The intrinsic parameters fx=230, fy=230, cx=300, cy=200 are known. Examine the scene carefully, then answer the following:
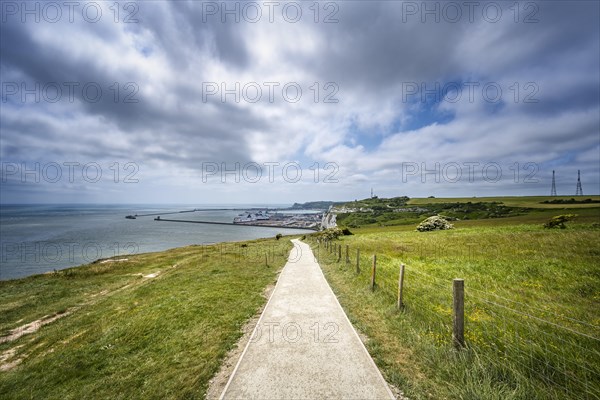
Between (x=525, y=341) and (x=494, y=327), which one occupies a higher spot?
(x=525, y=341)

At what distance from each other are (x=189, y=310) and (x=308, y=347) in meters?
6.51

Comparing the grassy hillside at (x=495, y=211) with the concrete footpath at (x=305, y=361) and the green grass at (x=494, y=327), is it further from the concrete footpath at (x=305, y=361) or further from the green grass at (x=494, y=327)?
the concrete footpath at (x=305, y=361)

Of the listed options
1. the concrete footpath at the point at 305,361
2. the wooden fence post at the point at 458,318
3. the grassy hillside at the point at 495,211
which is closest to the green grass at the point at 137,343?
the concrete footpath at the point at 305,361

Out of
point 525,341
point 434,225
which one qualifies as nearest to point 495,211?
point 434,225

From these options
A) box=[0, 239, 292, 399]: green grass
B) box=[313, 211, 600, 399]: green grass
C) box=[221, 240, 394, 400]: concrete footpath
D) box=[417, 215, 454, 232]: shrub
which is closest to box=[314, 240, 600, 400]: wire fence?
box=[313, 211, 600, 399]: green grass

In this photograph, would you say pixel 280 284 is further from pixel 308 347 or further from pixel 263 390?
pixel 263 390

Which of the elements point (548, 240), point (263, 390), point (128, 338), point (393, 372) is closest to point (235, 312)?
point (128, 338)

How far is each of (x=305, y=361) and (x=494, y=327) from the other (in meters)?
5.89

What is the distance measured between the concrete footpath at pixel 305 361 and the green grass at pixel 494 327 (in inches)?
22.3

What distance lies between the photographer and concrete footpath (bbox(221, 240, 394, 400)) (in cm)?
511

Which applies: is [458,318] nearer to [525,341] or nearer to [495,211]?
[525,341]

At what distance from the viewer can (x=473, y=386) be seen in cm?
493

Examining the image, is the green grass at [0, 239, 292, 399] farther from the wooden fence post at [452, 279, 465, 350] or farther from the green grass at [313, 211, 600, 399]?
the wooden fence post at [452, 279, 465, 350]

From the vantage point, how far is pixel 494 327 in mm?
7051
